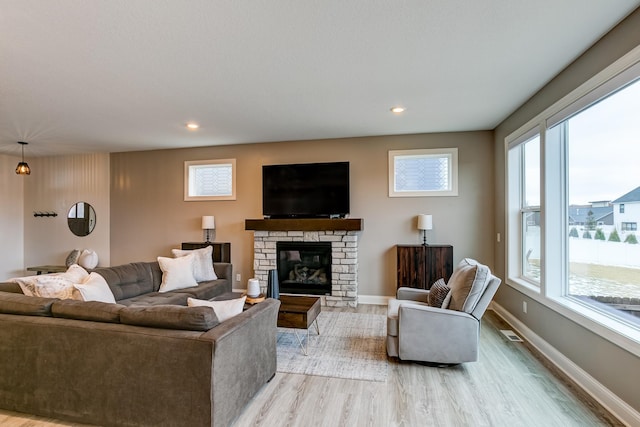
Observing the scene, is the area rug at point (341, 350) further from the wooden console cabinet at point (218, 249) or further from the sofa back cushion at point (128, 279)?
the wooden console cabinet at point (218, 249)

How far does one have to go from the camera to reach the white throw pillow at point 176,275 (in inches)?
155

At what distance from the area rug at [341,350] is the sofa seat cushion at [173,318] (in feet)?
3.96

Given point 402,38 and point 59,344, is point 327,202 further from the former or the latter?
point 59,344

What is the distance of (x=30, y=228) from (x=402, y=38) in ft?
26.1

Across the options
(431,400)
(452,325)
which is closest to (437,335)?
(452,325)

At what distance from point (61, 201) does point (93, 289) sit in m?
4.95

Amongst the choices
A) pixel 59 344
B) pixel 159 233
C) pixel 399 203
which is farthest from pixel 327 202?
pixel 59 344

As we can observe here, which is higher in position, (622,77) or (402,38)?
(402,38)

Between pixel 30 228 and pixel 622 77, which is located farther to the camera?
pixel 30 228

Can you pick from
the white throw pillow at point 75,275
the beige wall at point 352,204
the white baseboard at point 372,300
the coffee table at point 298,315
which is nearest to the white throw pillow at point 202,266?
the beige wall at point 352,204

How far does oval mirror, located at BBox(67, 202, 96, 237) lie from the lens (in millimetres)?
6035

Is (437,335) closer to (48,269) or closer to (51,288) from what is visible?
(51,288)

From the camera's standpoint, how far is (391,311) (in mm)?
3047

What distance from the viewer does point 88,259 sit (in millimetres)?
5637
